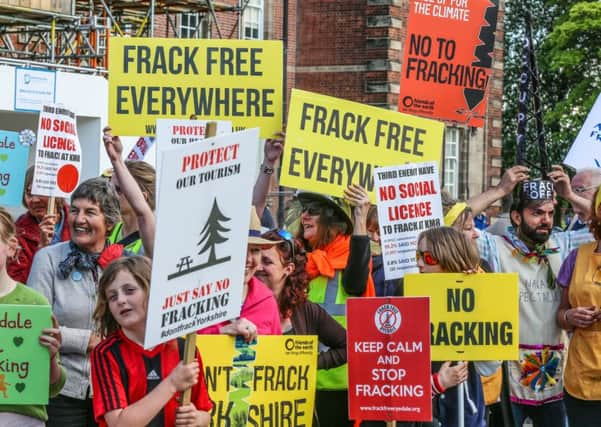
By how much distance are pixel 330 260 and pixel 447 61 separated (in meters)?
3.66

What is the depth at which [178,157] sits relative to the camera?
17.2 feet

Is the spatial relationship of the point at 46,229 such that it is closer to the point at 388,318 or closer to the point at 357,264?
the point at 357,264

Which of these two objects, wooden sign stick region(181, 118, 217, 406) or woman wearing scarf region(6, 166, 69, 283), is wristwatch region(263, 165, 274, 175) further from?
wooden sign stick region(181, 118, 217, 406)

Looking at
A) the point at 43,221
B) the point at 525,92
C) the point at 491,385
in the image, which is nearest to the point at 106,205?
the point at 43,221

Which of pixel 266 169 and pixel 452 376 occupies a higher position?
pixel 266 169

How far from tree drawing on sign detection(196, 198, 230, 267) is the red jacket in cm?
261

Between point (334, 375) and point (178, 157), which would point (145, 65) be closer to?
point (334, 375)

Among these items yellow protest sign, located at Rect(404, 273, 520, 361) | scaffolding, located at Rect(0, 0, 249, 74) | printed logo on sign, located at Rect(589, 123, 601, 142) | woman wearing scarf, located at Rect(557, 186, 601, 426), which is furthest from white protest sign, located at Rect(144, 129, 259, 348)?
scaffolding, located at Rect(0, 0, 249, 74)

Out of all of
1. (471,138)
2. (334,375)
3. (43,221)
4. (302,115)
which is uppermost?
(302,115)

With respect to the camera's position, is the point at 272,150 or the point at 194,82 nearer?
the point at 272,150

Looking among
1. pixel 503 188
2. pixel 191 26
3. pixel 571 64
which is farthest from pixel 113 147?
pixel 571 64

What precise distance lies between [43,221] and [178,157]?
10.3 feet

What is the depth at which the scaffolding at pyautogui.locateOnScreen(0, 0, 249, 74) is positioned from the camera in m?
24.8

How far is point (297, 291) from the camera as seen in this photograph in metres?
7.20
